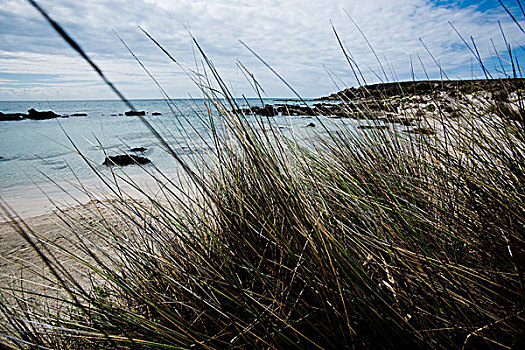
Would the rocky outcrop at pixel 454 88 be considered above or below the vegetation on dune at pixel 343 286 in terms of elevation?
above

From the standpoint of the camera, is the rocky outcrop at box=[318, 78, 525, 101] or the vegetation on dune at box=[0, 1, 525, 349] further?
the rocky outcrop at box=[318, 78, 525, 101]

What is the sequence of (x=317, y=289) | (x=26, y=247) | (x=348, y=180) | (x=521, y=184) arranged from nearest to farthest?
(x=317, y=289) → (x=521, y=184) → (x=348, y=180) → (x=26, y=247)

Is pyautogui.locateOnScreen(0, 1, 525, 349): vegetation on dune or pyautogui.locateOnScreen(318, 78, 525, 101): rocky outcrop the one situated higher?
pyautogui.locateOnScreen(318, 78, 525, 101): rocky outcrop

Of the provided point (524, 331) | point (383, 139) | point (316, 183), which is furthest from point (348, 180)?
point (524, 331)

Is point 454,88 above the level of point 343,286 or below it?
above

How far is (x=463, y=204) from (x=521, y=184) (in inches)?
8.7

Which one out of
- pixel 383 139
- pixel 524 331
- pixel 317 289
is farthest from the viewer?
pixel 383 139

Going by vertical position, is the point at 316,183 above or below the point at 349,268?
above

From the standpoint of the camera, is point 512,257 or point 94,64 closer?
point 94,64

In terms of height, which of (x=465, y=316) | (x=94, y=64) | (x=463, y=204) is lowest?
Answer: (x=465, y=316)

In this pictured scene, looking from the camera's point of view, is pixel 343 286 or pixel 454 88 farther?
pixel 454 88

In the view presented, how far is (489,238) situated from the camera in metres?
1.05

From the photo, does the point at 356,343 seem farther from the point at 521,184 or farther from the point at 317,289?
the point at 521,184

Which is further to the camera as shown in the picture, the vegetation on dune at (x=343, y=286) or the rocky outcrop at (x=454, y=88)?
the rocky outcrop at (x=454, y=88)
